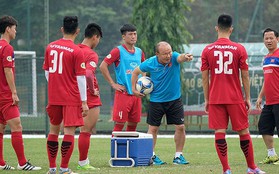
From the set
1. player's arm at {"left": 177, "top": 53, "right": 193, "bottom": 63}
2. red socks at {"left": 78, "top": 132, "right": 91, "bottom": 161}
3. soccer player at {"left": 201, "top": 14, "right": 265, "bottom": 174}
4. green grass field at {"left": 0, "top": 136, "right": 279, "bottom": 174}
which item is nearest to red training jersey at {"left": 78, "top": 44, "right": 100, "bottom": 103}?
red socks at {"left": 78, "top": 132, "right": 91, "bottom": 161}

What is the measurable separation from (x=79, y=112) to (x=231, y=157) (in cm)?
459

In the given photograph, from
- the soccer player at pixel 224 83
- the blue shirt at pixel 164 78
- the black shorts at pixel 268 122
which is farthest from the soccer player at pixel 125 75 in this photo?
the soccer player at pixel 224 83

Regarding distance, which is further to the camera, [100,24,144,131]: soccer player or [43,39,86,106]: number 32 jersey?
[100,24,144,131]: soccer player

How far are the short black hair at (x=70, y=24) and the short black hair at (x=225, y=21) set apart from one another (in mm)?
1937

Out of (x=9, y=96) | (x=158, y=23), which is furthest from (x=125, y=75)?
(x=158, y=23)

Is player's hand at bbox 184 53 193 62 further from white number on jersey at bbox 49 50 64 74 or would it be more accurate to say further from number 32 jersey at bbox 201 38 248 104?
white number on jersey at bbox 49 50 64 74

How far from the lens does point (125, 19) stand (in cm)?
3338

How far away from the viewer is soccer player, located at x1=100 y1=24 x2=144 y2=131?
13.2m

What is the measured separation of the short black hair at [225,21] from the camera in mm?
10357

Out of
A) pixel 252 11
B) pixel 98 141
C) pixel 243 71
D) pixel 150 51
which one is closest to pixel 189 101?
pixel 150 51

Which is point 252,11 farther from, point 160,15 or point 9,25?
point 9,25

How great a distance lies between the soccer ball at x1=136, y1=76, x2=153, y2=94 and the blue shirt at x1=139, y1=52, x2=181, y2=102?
10 centimetres

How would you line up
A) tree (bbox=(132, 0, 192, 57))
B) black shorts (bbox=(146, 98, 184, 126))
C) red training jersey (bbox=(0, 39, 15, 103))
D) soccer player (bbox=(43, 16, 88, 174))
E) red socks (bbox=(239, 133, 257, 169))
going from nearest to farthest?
soccer player (bbox=(43, 16, 88, 174)) < red socks (bbox=(239, 133, 257, 169)) < red training jersey (bbox=(0, 39, 15, 103)) < black shorts (bbox=(146, 98, 184, 126)) < tree (bbox=(132, 0, 192, 57))

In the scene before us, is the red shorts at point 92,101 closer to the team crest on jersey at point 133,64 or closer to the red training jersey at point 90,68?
the red training jersey at point 90,68
